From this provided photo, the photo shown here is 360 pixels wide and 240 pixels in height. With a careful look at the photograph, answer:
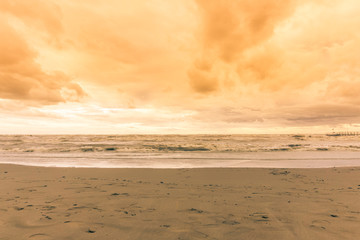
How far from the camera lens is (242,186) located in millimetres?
8531

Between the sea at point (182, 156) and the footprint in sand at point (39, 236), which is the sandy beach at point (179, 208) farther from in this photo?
the sea at point (182, 156)

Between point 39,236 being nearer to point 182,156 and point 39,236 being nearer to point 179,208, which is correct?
point 179,208

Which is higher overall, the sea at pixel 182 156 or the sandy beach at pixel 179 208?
the sea at pixel 182 156

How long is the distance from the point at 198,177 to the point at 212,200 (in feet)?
12.3

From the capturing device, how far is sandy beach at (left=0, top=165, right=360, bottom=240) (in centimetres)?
448

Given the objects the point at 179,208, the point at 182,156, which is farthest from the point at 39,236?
the point at 182,156

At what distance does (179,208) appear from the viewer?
594cm

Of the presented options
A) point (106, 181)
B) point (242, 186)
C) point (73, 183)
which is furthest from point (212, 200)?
point (73, 183)

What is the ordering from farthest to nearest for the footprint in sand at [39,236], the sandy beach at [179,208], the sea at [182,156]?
the sea at [182,156]
the sandy beach at [179,208]
the footprint in sand at [39,236]

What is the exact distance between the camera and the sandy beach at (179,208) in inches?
176

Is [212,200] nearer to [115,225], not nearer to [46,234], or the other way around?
[115,225]

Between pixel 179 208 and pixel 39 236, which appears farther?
pixel 179 208

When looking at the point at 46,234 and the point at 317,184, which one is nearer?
the point at 46,234

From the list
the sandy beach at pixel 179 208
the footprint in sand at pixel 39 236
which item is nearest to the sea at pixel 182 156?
the sandy beach at pixel 179 208
